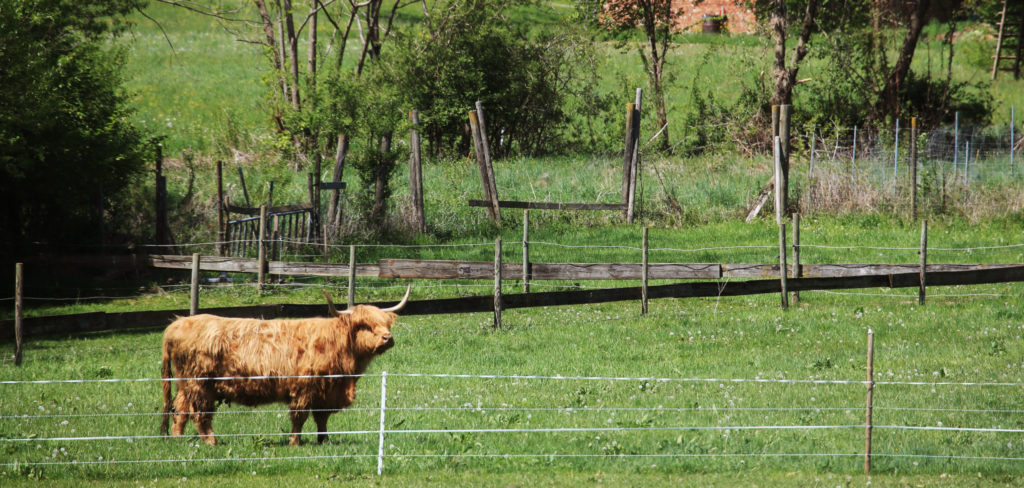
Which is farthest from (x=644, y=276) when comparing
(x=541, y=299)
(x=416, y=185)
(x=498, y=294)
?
(x=416, y=185)

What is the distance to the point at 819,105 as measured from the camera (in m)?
32.4

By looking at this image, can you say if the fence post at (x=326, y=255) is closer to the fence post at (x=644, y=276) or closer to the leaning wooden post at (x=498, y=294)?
the leaning wooden post at (x=498, y=294)

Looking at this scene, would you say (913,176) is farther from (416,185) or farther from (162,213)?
(162,213)

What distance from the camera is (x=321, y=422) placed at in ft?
29.8

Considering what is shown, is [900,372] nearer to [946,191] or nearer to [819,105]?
[946,191]

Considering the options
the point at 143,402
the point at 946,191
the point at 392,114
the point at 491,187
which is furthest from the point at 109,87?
the point at 946,191

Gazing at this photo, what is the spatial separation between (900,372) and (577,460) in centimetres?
551

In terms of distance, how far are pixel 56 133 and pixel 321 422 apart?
43.7 feet

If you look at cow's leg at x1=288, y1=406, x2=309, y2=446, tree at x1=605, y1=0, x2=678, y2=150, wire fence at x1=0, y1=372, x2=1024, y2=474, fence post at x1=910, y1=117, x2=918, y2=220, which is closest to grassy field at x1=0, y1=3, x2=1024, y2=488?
wire fence at x1=0, y1=372, x2=1024, y2=474

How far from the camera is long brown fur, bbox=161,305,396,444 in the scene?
29.3ft

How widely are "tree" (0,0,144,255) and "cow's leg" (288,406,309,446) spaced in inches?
428

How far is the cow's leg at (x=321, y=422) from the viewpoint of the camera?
904cm

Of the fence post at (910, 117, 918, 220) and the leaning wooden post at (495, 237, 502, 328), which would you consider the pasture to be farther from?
the fence post at (910, 117, 918, 220)

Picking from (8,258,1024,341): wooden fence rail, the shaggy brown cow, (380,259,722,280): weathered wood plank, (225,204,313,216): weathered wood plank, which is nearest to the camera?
Answer: the shaggy brown cow
